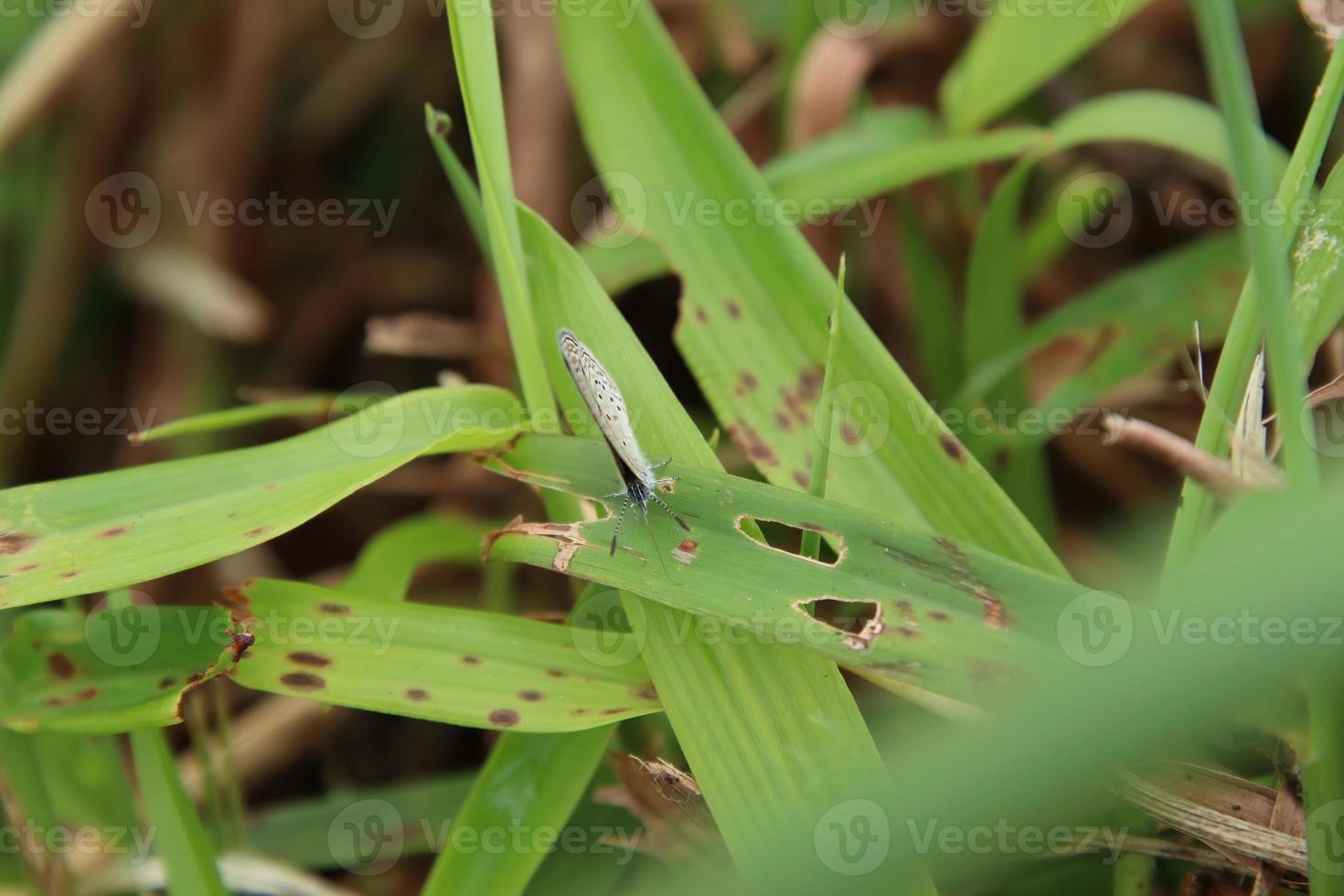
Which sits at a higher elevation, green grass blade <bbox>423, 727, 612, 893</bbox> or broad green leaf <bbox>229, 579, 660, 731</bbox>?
broad green leaf <bbox>229, 579, 660, 731</bbox>

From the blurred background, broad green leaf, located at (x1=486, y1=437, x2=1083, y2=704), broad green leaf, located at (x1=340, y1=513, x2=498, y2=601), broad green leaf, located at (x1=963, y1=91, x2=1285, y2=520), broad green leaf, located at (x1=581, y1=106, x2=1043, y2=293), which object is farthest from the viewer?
the blurred background

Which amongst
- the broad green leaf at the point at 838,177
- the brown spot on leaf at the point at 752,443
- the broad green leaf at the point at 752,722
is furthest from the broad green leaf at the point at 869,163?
the broad green leaf at the point at 752,722

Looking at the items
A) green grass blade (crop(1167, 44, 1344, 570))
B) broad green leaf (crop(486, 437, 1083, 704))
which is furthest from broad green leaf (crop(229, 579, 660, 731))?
green grass blade (crop(1167, 44, 1344, 570))

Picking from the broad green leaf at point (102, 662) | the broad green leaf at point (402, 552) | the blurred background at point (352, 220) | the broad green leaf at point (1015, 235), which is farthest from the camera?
the blurred background at point (352, 220)

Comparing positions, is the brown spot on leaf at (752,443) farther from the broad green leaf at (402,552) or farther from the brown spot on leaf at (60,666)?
the brown spot on leaf at (60,666)

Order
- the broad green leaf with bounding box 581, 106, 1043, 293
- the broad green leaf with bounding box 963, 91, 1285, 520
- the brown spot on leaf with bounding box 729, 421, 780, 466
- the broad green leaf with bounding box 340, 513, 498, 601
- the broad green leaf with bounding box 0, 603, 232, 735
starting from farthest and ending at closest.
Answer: the broad green leaf with bounding box 581, 106, 1043, 293 → the broad green leaf with bounding box 963, 91, 1285, 520 → the broad green leaf with bounding box 340, 513, 498, 601 → the brown spot on leaf with bounding box 729, 421, 780, 466 → the broad green leaf with bounding box 0, 603, 232, 735

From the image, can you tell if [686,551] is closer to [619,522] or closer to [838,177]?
[619,522]

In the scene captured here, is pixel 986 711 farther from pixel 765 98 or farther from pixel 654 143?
pixel 765 98

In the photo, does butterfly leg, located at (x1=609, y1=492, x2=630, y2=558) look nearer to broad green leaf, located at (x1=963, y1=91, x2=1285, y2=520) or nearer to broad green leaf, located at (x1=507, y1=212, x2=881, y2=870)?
broad green leaf, located at (x1=507, y1=212, x2=881, y2=870)
